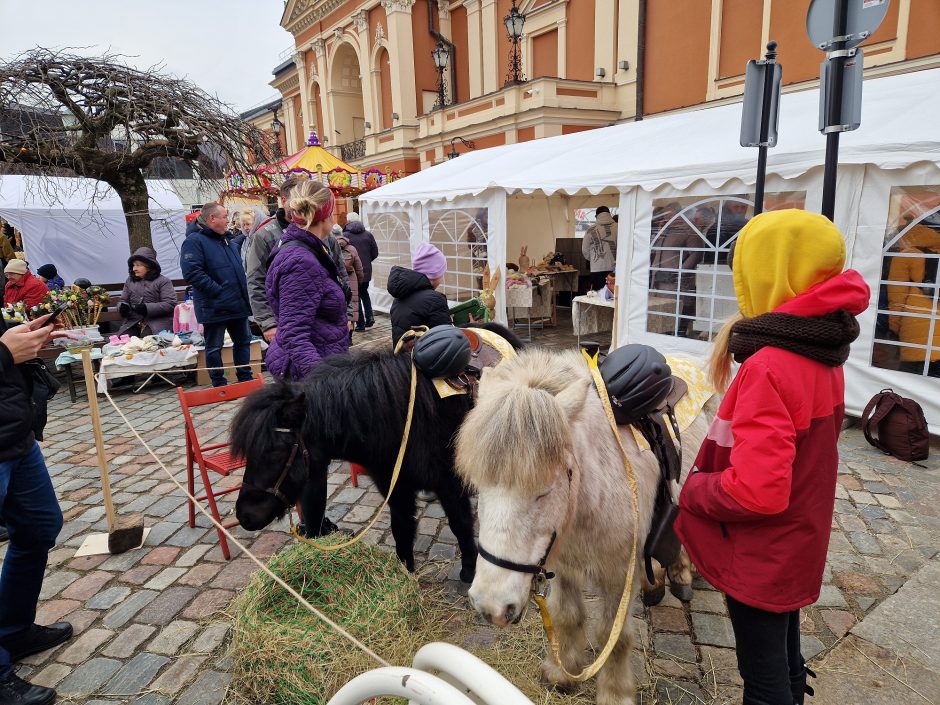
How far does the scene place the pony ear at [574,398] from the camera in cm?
162

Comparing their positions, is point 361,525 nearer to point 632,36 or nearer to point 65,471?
point 65,471

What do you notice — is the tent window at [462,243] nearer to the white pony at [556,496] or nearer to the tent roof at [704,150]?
the tent roof at [704,150]

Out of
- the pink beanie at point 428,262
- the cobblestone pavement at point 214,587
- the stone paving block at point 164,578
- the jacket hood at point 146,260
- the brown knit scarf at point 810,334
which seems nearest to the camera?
the brown knit scarf at point 810,334

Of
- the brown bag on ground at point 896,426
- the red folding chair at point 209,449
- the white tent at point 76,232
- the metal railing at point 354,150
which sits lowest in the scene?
the brown bag on ground at point 896,426

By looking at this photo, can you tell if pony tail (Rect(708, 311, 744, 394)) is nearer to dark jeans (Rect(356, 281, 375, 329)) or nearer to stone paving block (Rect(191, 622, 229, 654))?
stone paving block (Rect(191, 622, 229, 654))

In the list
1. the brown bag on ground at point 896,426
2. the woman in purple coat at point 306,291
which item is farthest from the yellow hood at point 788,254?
the brown bag on ground at point 896,426

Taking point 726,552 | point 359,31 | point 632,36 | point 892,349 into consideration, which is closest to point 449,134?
point 632,36

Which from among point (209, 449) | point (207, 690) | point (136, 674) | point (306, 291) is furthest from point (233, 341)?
point (207, 690)

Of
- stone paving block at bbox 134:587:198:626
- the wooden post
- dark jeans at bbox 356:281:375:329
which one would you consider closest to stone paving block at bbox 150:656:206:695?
stone paving block at bbox 134:587:198:626

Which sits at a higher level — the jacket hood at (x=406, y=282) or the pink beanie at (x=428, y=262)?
the pink beanie at (x=428, y=262)

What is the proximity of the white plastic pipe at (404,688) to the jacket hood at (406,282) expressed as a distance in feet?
10.3

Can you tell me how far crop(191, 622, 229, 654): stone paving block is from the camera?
2.54m

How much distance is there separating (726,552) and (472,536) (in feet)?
5.15

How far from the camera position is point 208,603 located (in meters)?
2.89
